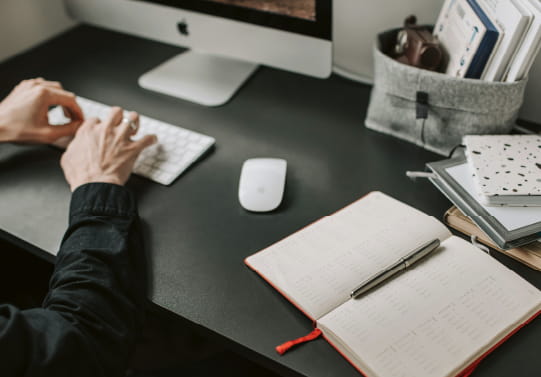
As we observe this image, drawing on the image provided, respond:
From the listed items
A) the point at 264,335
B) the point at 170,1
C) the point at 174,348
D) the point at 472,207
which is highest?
the point at 170,1

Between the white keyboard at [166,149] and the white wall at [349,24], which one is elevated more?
the white wall at [349,24]

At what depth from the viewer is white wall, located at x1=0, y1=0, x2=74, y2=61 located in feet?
4.35

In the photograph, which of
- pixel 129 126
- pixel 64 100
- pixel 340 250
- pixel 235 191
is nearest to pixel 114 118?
pixel 129 126

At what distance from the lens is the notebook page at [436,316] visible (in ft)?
1.90

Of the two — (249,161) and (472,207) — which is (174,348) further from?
(472,207)

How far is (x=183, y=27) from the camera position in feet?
3.60

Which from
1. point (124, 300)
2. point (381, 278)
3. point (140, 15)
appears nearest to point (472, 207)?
point (381, 278)

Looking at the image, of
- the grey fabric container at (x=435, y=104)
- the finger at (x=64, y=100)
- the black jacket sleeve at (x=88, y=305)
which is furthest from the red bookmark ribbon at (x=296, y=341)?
the finger at (x=64, y=100)

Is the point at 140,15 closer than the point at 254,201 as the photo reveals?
No

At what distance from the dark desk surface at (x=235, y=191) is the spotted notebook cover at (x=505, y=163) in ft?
0.31

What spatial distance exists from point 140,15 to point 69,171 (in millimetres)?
477

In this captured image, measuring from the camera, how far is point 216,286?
71cm

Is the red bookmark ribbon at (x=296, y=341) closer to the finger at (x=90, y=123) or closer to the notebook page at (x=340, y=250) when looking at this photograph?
the notebook page at (x=340, y=250)

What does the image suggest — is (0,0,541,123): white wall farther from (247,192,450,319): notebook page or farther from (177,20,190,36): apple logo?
(247,192,450,319): notebook page
